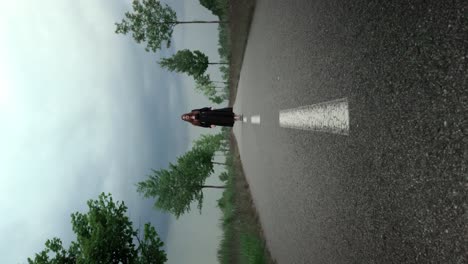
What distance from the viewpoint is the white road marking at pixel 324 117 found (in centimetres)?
474

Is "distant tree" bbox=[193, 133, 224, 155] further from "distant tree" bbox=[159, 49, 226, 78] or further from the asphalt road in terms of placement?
the asphalt road

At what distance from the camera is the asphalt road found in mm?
2801

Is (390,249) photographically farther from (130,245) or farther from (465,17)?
(130,245)

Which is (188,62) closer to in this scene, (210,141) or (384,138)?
(210,141)

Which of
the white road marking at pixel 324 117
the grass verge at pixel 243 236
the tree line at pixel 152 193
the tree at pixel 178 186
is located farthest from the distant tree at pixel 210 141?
the white road marking at pixel 324 117

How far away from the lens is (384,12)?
3791 millimetres

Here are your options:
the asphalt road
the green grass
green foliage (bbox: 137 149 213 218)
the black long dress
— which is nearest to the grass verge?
the green grass

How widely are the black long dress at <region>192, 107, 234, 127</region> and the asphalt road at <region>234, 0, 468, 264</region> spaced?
505 inches

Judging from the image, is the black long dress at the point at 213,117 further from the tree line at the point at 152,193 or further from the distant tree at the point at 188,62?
the distant tree at the point at 188,62

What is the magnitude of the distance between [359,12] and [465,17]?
5.83 ft

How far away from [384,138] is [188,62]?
41.4 m

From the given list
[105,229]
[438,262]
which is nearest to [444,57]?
[438,262]

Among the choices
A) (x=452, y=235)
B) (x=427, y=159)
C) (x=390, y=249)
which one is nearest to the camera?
(x=452, y=235)

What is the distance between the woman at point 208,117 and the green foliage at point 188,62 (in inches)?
942
